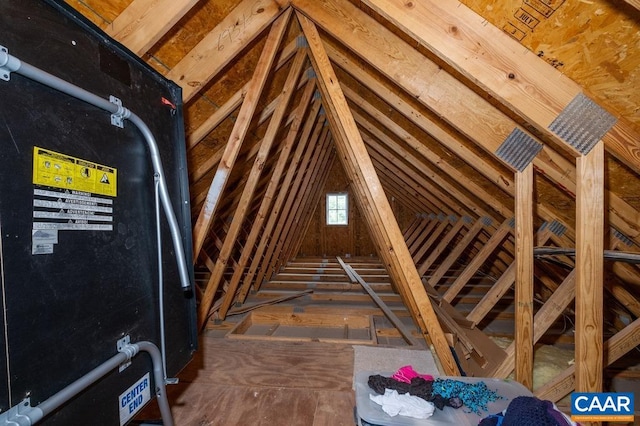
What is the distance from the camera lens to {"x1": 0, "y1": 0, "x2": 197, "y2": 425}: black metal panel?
2.19 feet

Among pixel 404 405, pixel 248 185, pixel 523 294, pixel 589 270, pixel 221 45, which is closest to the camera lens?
pixel 404 405

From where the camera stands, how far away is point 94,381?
0.84 metres

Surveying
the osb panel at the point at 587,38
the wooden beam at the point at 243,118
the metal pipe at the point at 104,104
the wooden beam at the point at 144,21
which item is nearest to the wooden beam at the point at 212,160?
the wooden beam at the point at 243,118

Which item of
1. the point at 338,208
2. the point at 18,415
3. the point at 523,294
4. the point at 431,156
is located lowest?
the point at 523,294

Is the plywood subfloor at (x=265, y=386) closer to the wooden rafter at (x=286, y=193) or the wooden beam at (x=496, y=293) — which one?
the wooden rafter at (x=286, y=193)

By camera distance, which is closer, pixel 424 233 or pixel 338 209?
pixel 424 233

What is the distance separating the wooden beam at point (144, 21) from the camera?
54.6 inches

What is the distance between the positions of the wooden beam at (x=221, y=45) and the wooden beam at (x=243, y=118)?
17 cm

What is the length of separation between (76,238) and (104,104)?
1.41 feet

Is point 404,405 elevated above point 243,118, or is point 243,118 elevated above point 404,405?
point 243,118

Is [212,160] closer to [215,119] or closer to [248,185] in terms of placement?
[248,185]

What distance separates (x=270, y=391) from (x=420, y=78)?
2.37m

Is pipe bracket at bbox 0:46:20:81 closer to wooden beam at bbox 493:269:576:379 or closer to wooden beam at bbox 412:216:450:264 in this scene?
A: wooden beam at bbox 493:269:576:379

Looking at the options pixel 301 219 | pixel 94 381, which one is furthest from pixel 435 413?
pixel 301 219
